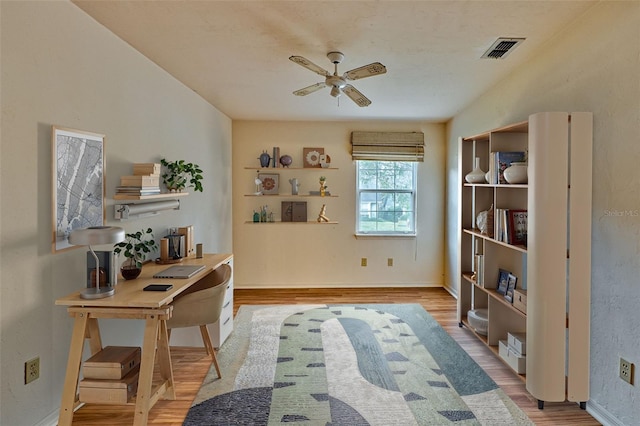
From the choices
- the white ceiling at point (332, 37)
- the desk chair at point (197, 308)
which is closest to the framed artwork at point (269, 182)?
the white ceiling at point (332, 37)

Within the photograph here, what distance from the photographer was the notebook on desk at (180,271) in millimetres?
2714

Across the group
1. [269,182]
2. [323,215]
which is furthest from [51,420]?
[323,215]

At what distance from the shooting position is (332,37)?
2684 mm

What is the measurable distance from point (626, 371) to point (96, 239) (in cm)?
295

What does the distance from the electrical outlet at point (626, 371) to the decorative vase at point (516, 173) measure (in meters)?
1.28

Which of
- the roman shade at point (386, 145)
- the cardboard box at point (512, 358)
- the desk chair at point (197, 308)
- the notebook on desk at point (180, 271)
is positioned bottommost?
the cardboard box at point (512, 358)

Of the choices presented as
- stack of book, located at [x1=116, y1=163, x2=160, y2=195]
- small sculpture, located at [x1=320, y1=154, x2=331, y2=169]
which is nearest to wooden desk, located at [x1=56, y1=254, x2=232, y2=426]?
stack of book, located at [x1=116, y1=163, x2=160, y2=195]

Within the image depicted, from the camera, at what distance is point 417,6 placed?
7.43ft

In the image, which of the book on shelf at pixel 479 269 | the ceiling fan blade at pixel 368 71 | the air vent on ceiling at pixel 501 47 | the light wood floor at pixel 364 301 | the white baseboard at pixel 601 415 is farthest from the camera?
the book on shelf at pixel 479 269

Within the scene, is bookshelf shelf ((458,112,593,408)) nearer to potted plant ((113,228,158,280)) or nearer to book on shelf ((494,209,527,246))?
book on shelf ((494,209,527,246))

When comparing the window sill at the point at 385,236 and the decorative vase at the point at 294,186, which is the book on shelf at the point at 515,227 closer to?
the window sill at the point at 385,236

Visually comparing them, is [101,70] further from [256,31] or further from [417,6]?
[417,6]

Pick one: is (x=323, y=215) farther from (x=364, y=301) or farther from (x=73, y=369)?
(x=73, y=369)

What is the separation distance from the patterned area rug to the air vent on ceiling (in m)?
2.43
